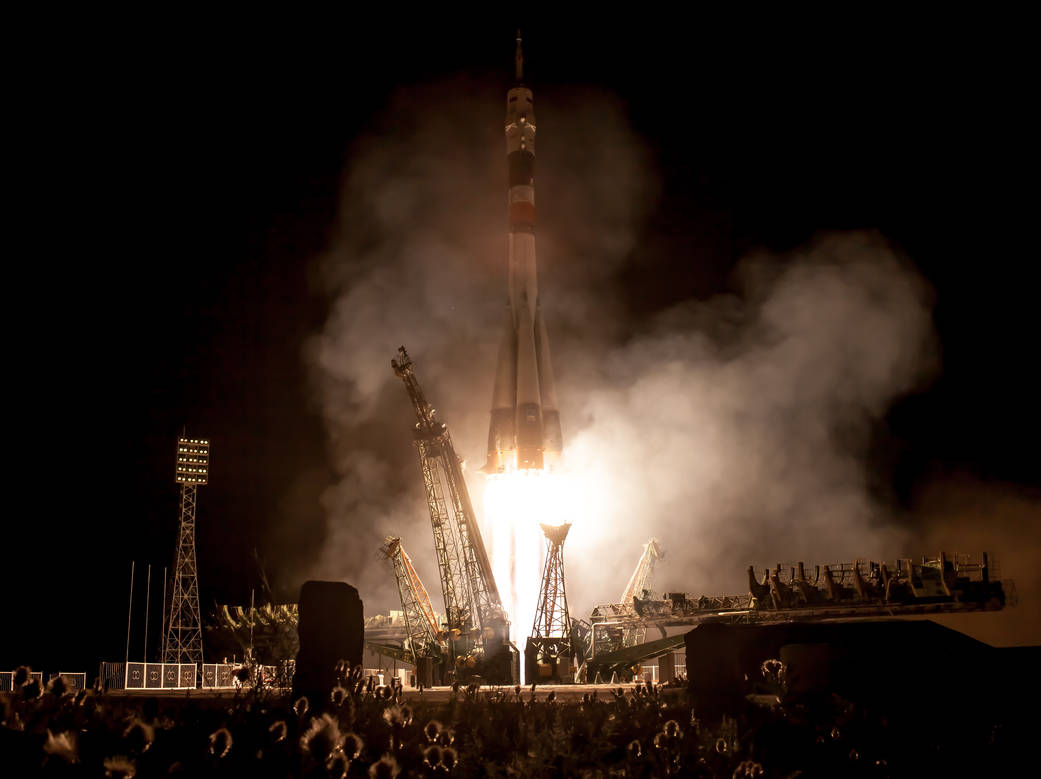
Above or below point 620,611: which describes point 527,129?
above

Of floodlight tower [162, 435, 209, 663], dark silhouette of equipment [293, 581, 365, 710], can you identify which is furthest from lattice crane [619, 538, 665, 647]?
dark silhouette of equipment [293, 581, 365, 710]

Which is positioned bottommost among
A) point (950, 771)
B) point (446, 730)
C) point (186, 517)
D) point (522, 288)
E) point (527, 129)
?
point (950, 771)

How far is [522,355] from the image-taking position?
52.7m

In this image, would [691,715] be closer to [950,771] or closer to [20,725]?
[950,771]

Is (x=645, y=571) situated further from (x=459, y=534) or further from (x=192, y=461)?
(x=192, y=461)

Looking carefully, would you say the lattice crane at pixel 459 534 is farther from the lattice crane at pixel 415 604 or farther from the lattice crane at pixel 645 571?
the lattice crane at pixel 645 571

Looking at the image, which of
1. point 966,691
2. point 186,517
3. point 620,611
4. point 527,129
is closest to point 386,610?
point 186,517

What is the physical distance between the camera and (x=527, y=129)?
184 ft

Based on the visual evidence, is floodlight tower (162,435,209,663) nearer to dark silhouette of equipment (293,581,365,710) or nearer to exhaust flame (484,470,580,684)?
exhaust flame (484,470,580,684)

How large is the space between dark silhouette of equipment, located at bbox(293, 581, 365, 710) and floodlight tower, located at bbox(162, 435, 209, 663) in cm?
3902

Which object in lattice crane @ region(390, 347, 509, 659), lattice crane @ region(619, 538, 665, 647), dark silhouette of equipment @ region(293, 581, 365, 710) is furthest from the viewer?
lattice crane @ region(619, 538, 665, 647)

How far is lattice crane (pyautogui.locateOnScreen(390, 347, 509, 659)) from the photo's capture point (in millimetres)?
48375

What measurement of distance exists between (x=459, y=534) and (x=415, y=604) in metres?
4.73

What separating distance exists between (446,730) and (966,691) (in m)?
8.86
